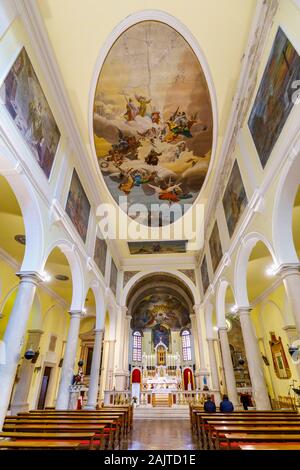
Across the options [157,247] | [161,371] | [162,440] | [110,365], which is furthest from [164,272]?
[162,440]

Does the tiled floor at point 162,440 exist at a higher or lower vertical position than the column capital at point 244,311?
lower

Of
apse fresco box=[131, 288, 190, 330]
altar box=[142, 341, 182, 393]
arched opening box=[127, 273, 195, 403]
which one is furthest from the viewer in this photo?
apse fresco box=[131, 288, 190, 330]

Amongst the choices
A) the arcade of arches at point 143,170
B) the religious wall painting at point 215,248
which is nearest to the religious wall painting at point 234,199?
the arcade of arches at point 143,170

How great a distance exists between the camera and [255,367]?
8.14 metres

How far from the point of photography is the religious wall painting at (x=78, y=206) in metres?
9.32

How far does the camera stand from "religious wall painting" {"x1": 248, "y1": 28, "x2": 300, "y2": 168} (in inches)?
216

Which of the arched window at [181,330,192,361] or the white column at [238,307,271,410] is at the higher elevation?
the arched window at [181,330,192,361]

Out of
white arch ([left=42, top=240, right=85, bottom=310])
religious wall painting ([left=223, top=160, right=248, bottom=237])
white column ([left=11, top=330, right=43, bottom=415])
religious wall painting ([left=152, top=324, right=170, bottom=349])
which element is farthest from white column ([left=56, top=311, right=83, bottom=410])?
religious wall painting ([left=152, top=324, right=170, bottom=349])

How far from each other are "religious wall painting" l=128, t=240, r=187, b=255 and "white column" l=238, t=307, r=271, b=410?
25.9 feet

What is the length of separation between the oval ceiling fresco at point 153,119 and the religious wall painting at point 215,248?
2.04 metres

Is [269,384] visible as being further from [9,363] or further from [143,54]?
[143,54]

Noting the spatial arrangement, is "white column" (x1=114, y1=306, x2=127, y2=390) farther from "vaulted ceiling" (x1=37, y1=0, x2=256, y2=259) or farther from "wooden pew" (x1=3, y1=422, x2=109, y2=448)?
"vaulted ceiling" (x1=37, y1=0, x2=256, y2=259)

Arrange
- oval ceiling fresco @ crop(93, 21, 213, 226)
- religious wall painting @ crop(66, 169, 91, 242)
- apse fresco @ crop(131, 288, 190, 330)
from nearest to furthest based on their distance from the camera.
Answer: oval ceiling fresco @ crop(93, 21, 213, 226) → religious wall painting @ crop(66, 169, 91, 242) → apse fresco @ crop(131, 288, 190, 330)

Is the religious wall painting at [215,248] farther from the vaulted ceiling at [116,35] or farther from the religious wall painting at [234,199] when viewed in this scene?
the vaulted ceiling at [116,35]
